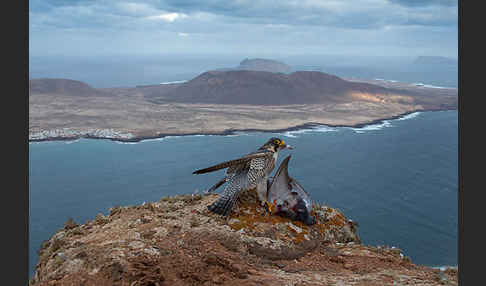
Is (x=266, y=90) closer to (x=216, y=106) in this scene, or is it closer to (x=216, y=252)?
(x=216, y=106)

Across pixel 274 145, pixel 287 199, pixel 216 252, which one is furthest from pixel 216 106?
pixel 216 252

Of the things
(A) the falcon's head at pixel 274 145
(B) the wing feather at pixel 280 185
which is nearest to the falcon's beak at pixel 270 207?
(B) the wing feather at pixel 280 185

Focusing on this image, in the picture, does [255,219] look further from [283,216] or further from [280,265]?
[280,265]

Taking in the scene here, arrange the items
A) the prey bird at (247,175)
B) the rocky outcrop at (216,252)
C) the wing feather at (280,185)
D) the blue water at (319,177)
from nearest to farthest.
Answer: the rocky outcrop at (216,252)
the prey bird at (247,175)
the wing feather at (280,185)
the blue water at (319,177)

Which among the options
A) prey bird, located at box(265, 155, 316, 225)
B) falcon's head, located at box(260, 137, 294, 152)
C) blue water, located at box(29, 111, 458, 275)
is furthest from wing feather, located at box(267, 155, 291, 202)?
blue water, located at box(29, 111, 458, 275)

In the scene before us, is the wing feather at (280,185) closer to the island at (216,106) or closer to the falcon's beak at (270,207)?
the falcon's beak at (270,207)

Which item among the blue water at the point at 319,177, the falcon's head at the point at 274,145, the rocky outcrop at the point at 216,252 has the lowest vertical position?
the blue water at the point at 319,177

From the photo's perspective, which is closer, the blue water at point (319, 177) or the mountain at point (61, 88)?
the blue water at point (319, 177)
